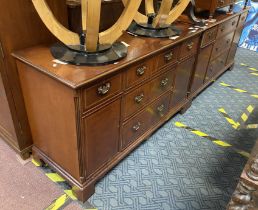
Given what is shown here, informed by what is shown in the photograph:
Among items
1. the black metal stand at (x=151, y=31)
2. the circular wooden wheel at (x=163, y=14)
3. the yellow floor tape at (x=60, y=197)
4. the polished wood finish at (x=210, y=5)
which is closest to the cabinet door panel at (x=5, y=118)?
the yellow floor tape at (x=60, y=197)

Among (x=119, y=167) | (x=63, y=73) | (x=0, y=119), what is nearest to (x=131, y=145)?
(x=119, y=167)

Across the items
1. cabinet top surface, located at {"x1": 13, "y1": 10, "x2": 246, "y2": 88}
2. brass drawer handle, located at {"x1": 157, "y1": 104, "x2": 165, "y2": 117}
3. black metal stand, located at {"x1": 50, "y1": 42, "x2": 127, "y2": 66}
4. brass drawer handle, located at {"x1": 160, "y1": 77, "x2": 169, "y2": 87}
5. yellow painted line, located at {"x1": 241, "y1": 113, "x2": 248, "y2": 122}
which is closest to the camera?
cabinet top surface, located at {"x1": 13, "y1": 10, "x2": 246, "y2": 88}

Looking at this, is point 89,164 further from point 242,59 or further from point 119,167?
point 242,59

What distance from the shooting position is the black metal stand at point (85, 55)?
1233 millimetres

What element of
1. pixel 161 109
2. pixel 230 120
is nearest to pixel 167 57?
pixel 161 109

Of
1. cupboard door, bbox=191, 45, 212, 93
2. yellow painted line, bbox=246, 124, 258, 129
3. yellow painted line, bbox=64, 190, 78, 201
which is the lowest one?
yellow painted line, bbox=64, 190, 78, 201

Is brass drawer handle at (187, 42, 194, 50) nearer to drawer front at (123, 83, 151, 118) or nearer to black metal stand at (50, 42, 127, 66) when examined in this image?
drawer front at (123, 83, 151, 118)

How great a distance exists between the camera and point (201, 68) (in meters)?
2.31

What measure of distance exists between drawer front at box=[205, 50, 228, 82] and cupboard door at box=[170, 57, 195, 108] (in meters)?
0.48

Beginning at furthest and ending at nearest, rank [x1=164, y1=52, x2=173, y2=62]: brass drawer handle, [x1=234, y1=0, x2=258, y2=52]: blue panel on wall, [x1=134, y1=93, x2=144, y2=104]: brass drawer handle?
[x1=234, y1=0, x2=258, y2=52]: blue panel on wall < [x1=164, y1=52, x2=173, y2=62]: brass drawer handle < [x1=134, y1=93, x2=144, y2=104]: brass drawer handle

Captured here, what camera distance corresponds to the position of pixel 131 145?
1709mm

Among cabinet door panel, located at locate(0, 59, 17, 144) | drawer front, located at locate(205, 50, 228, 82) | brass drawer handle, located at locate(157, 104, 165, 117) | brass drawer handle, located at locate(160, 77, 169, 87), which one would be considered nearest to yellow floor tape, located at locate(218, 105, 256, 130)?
drawer front, located at locate(205, 50, 228, 82)

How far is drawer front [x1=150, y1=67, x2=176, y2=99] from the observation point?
1.69 meters

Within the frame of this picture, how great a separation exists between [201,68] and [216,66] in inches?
19.2
